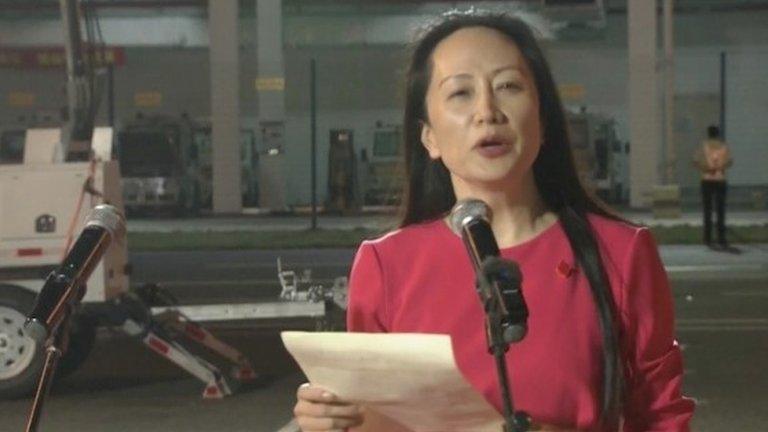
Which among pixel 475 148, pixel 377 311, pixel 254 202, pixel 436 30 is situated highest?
pixel 436 30

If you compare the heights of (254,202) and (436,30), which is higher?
(436,30)

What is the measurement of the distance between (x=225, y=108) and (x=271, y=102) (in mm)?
1581

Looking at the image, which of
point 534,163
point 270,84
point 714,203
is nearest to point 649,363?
point 534,163

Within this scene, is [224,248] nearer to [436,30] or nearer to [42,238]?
[42,238]

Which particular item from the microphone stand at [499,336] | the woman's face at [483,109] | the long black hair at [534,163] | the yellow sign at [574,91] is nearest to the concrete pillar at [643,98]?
the yellow sign at [574,91]

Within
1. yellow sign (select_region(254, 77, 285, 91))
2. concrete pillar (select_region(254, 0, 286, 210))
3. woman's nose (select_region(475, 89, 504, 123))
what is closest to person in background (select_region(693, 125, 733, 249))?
yellow sign (select_region(254, 77, 285, 91))

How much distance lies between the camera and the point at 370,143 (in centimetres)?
4262

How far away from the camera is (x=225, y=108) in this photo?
131 ft

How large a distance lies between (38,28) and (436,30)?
41.8 metres

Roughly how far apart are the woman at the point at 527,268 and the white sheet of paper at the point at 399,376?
0.07 meters

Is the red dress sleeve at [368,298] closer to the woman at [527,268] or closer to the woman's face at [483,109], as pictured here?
the woman at [527,268]

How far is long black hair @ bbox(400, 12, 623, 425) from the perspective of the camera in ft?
10.9

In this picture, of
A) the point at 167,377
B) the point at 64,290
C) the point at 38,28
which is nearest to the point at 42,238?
the point at 167,377

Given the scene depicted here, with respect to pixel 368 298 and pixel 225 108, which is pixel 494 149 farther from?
pixel 225 108
